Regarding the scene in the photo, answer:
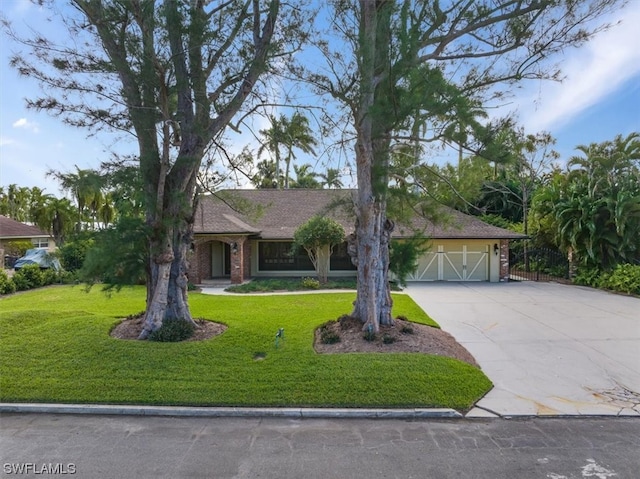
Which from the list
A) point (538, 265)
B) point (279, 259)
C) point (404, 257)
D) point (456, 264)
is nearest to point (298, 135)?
point (404, 257)

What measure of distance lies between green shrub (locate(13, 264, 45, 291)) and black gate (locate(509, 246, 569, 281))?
2170 centimetres

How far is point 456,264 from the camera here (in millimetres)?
18312

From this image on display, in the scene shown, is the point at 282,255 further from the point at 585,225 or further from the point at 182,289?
the point at 585,225

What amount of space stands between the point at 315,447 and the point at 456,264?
15.9 m

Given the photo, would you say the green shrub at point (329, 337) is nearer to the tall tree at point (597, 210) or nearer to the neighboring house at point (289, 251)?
the neighboring house at point (289, 251)

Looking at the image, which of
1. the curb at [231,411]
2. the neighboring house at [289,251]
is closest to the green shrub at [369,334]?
the curb at [231,411]

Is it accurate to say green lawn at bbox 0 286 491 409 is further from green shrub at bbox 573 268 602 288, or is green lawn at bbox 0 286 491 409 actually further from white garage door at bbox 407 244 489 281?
green shrub at bbox 573 268 602 288

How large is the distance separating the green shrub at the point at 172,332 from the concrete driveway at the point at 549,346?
5.30 metres

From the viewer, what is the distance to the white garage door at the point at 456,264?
59.7 feet

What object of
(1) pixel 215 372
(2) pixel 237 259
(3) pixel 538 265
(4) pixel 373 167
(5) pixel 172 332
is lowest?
(1) pixel 215 372

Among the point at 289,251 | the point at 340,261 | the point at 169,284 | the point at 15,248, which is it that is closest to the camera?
the point at 169,284

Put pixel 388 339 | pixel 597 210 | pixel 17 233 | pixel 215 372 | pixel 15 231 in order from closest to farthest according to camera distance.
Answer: pixel 215 372 < pixel 388 339 < pixel 597 210 < pixel 17 233 < pixel 15 231

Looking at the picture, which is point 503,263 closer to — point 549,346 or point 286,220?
point 286,220

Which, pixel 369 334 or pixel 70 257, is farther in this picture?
pixel 70 257
